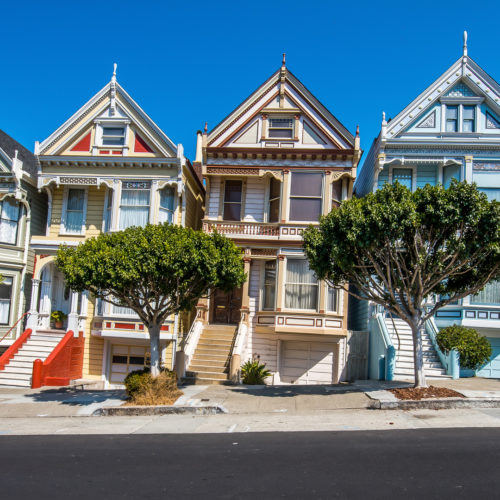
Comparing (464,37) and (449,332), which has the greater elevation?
(464,37)

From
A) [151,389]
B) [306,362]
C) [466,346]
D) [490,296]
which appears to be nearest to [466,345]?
[466,346]

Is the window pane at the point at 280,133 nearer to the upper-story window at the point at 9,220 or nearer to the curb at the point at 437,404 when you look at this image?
the upper-story window at the point at 9,220

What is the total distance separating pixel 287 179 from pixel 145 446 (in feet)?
44.8

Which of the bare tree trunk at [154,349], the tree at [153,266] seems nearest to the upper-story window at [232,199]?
the tree at [153,266]

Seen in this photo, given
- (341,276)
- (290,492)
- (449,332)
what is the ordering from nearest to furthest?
(290,492) → (341,276) → (449,332)

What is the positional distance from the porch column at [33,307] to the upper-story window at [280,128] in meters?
11.0

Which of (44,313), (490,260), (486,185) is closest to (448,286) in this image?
(490,260)

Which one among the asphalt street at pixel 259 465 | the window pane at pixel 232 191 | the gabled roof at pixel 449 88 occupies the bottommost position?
the asphalt street at pixel 259 465

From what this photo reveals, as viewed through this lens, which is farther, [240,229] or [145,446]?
[240,229]

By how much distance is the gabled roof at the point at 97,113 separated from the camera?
855 inches

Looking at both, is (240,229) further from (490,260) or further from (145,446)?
(145,446)

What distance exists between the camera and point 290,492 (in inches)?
260

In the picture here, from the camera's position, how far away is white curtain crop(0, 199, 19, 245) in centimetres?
2202

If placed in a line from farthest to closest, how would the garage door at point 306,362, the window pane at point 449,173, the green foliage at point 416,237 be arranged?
the window pane at point 449,173, the garage door at point 306,362, the green foliage at point 416,237
